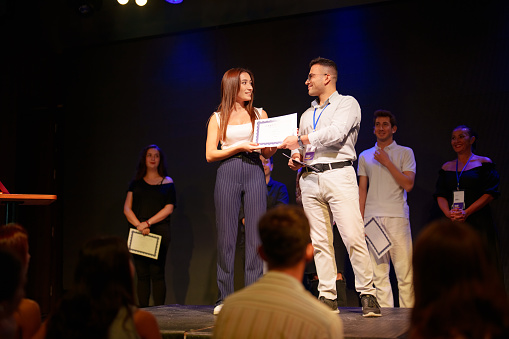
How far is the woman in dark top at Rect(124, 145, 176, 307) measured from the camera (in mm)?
4902

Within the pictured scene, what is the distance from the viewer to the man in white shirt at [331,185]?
11.0 feet

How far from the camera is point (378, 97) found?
16.9 ft

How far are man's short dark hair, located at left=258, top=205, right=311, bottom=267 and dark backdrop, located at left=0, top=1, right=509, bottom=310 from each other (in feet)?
11.7

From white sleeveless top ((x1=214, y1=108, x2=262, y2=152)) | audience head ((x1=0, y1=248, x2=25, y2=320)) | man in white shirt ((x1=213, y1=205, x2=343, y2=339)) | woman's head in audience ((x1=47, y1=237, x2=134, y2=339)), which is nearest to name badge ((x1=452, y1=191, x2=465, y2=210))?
white sleeveless top ((x1=214, y1=108, x2=262, y2=152))

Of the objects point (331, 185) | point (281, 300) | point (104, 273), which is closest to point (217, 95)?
point (331, 185)

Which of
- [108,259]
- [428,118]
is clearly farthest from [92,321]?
[428,118]

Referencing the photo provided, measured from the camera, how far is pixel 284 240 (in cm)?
162

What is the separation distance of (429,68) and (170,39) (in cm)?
301

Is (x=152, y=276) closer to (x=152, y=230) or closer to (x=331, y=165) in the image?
(x=152, y=230)

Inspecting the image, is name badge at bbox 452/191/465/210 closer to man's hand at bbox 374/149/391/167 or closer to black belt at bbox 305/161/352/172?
man's hand at bbox 374/149/391/167

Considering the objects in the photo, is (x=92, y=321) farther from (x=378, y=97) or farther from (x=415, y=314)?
(x=378, y=97)

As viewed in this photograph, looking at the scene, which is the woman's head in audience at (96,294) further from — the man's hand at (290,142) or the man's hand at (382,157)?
the man's hand at (382,157)

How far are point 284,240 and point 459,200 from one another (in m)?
3.09

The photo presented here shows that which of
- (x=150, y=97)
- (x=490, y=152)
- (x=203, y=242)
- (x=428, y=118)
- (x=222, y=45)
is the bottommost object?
(x=203, y=242)
